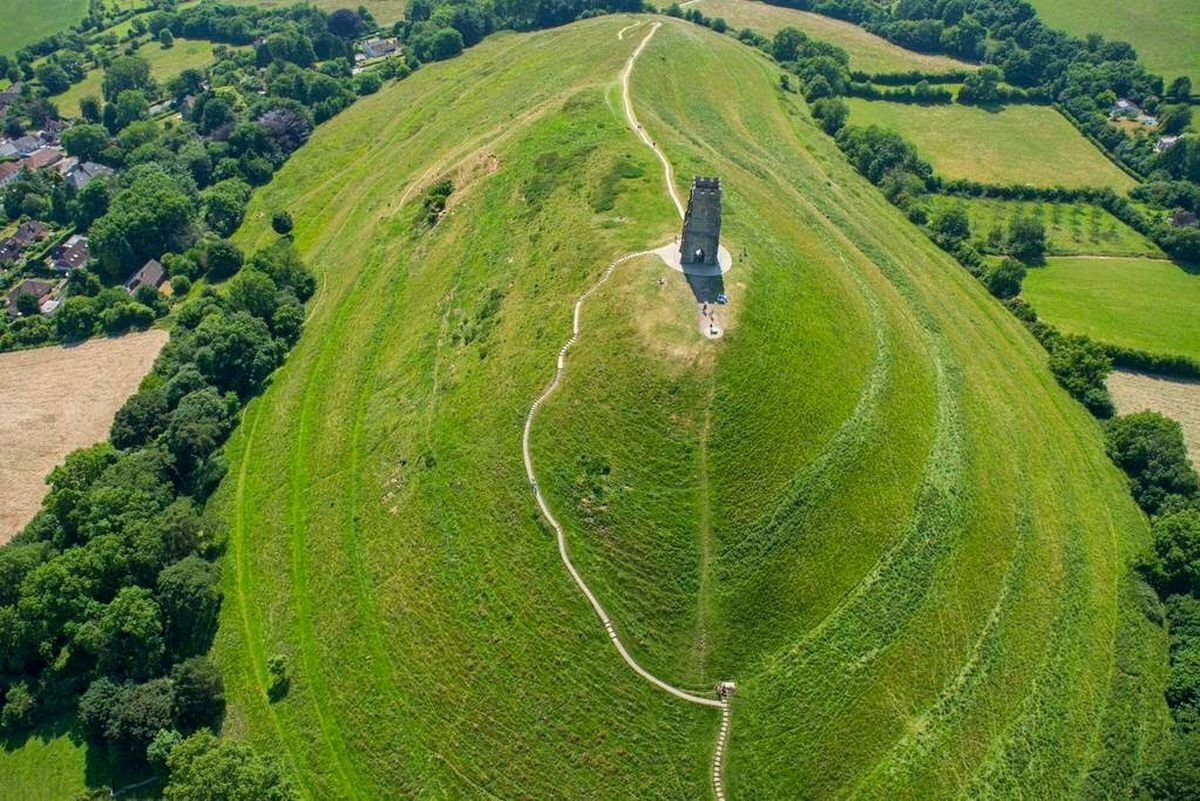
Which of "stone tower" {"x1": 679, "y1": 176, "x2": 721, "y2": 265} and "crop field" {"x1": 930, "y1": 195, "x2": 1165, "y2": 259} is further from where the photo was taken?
"crop field" {"x1": 930, "y1": 195, "x2": 1165, "y2": 259}

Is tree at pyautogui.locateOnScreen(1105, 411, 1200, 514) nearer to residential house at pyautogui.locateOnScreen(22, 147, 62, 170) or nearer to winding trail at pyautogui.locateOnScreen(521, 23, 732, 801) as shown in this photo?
winding trail at pyautogui.locateOnScreen(521, 23, 732, 801)

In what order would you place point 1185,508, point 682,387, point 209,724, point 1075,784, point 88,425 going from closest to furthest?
1. point 1075,784
2. point 209,724
3. point 682,387
4. point 1185,508
5. point 88,425

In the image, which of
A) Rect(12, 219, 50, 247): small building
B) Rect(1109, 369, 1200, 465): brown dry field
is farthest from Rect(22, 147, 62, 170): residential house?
Rect(1109, 369, 1200, 465): brown dry field

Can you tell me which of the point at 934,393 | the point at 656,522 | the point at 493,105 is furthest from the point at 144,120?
the point at 934,393

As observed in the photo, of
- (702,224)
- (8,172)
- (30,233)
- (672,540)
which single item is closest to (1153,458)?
(702,224)

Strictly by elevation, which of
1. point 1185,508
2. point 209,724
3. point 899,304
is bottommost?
point 209,724

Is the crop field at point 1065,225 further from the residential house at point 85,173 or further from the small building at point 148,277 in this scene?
the residential house at point 85,173

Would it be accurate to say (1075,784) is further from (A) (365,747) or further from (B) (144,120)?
(B) (144,120)
